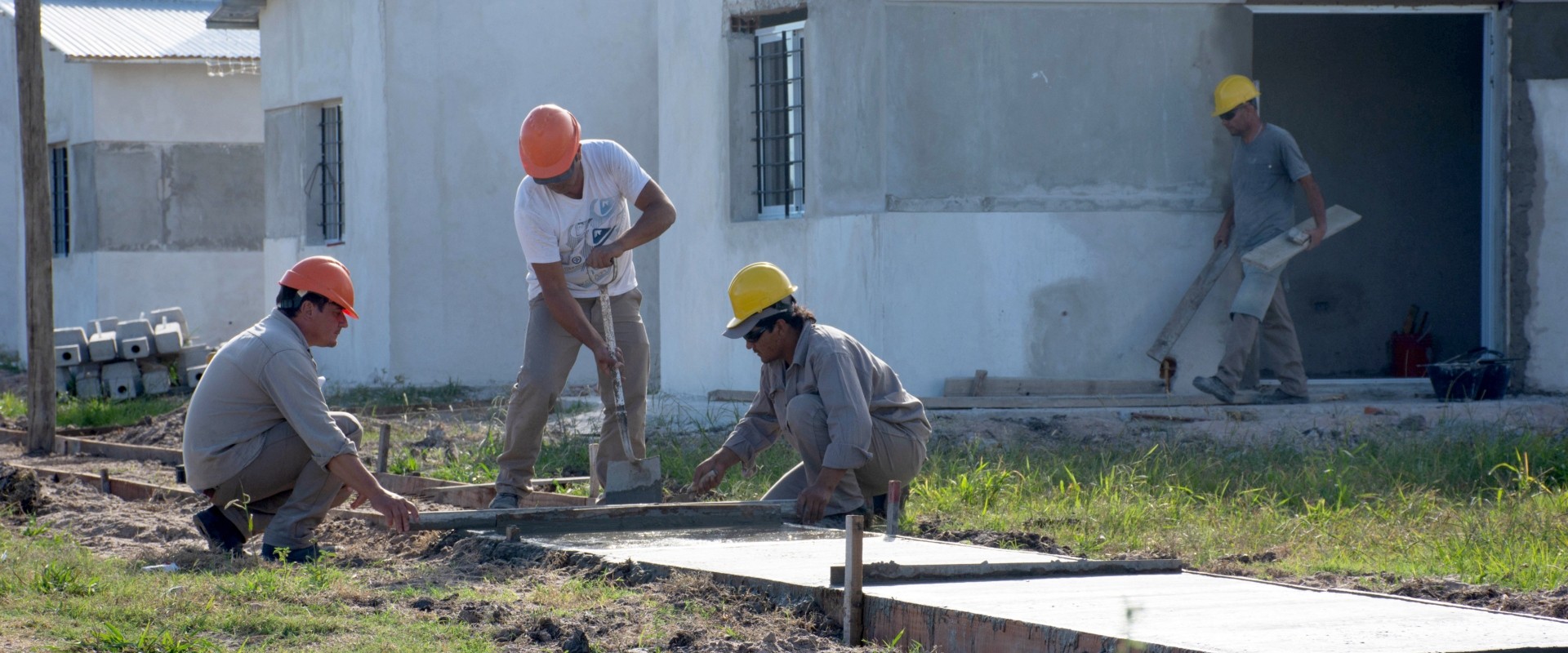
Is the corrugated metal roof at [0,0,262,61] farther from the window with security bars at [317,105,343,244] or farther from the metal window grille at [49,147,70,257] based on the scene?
the window with security bars at [317,105,343,244]

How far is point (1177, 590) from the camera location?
4.75 meters

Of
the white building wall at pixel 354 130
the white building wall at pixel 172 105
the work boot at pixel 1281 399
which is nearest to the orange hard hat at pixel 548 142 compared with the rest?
the work boot at pixel 1281 399

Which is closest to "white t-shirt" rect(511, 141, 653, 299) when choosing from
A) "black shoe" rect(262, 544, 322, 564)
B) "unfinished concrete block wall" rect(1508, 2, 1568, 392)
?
"black shoe" rect(262, 544, 322, 564)

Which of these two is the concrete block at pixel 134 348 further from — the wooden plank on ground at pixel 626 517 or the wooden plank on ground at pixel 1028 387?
the wooden plank on ground at pixel 626 517

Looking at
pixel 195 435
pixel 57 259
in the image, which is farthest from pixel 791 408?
pixel 57 259

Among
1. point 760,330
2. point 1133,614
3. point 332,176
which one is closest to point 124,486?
point 760,330

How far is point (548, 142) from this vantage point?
6.76m

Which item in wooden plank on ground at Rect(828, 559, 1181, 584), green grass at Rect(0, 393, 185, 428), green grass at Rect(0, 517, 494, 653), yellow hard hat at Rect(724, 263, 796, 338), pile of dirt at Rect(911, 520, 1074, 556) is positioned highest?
yellow hard hat at Rect(724, 263, 796, 338)

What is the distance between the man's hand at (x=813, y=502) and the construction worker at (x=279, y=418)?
1.55 metres

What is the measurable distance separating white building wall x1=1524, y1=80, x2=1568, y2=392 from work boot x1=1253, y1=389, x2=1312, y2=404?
1759 mm

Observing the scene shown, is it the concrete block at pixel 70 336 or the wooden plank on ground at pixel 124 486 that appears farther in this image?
the concrete block at pixel 70 336

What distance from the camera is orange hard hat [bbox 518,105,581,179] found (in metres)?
6.73

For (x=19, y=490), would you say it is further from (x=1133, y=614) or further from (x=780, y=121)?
(x=1133, y=614)

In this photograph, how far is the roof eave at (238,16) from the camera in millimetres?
16047
